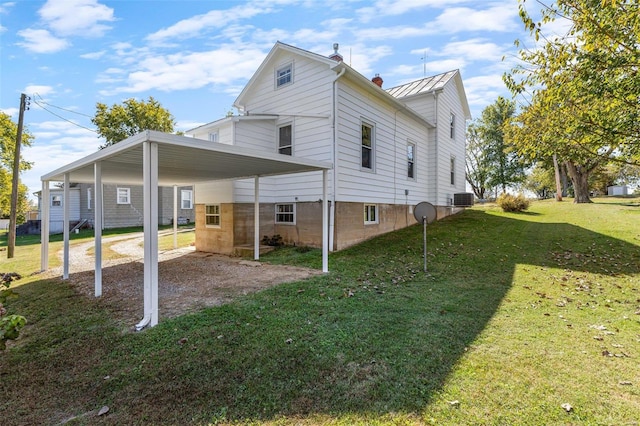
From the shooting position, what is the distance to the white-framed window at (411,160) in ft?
44.7

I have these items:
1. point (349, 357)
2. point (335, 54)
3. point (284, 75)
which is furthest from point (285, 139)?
point (349, 357)

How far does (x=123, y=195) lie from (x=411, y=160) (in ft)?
77.6

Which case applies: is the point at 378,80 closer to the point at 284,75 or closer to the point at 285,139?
the point at 284,75

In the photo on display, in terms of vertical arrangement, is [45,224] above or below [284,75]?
below

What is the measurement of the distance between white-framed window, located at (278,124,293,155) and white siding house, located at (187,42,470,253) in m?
0.04

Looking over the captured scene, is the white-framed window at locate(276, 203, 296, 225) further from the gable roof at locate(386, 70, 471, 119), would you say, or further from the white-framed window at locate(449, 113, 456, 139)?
the white-framed window at locate(449, 113, 456, 139)

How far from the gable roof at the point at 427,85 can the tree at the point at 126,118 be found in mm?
21866

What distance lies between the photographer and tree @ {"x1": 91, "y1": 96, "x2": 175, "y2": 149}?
26609 mm

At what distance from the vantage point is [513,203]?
18500 millimetres

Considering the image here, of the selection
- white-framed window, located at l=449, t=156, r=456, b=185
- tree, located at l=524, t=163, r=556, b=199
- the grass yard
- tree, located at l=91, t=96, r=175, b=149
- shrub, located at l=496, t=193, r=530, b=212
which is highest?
tree, located at l=91, t=96, r=175, b=149

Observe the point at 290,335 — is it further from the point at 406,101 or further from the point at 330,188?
the point at 406,101

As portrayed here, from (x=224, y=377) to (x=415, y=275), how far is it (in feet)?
18.0

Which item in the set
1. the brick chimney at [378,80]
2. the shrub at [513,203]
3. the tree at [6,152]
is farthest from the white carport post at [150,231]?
the tree at [6,152]

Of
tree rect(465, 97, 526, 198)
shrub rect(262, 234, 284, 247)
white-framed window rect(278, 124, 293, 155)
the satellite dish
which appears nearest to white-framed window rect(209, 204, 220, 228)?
shrub rect(262, 234, 284, 247)
